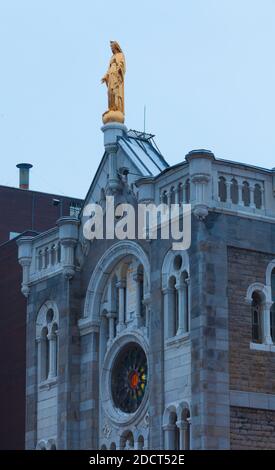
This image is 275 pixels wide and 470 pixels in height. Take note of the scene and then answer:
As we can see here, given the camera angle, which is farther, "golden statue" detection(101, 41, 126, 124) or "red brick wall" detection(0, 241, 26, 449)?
"red brick wall" detection(0, 241, 26, 449)

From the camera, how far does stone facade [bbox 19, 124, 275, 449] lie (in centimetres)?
5006

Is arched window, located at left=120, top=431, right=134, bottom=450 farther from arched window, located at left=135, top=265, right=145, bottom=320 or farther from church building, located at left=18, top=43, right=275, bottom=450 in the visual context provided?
arched window, located at left=135, top=265, right=145, bottom=320

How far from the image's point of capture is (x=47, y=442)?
57.5 m

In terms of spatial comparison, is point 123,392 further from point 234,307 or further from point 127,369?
point 234,307

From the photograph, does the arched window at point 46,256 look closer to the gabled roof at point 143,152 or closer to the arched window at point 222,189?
the gabled roof at point 143,152

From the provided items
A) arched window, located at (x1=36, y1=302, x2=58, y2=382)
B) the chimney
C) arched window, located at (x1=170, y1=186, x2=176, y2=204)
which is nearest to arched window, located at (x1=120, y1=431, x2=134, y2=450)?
arched window, located at (x1=36, y1=302, x2=58, y2=382)

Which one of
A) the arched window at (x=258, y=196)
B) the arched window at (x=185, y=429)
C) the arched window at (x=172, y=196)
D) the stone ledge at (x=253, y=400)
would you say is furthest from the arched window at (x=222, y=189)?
the arched window at (x=185, y=429)

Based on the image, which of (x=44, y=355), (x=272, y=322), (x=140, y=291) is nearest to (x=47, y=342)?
(x=44, y=355)

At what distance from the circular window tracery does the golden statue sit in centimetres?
920

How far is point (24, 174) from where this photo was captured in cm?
8681

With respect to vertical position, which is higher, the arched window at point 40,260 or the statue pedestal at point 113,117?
the statue pedestal at point 113,117

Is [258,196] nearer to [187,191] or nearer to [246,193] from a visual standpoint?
[246,193]

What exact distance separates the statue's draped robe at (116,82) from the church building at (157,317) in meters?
0.05

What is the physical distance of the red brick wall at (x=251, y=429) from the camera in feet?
163
